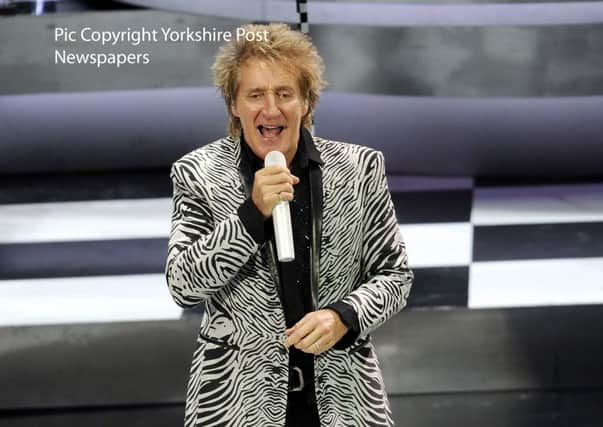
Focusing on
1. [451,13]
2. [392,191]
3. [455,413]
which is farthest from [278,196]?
[392,191]

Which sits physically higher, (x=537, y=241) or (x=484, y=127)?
(x=484, y=127)

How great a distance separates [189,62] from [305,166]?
1451 mm

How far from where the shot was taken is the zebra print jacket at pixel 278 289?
142 centimetres

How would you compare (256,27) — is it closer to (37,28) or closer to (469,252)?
(37,28)

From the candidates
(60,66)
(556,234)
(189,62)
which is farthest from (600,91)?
(60,66)

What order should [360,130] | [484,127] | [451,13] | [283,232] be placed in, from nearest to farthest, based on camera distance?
[283,232] → [451,13] → [360,130] → [484,127]

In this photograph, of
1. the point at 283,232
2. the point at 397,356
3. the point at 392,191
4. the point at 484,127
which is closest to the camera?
the point at 283,232

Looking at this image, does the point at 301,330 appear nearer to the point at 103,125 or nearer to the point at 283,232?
the point at 283,232

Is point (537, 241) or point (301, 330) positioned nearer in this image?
point (301, 330)

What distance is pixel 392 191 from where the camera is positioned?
3.61 m

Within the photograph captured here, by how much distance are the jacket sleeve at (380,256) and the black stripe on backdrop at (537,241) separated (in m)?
1.69

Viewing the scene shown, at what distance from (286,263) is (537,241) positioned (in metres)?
1.94

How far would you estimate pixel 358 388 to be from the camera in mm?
1450

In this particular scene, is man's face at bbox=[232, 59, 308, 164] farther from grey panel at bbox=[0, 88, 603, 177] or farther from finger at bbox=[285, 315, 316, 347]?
grey panel at bbox=[0, 88, 603, 177]
